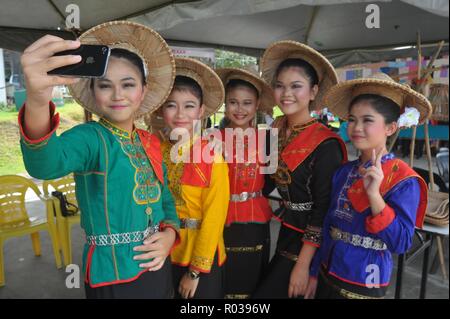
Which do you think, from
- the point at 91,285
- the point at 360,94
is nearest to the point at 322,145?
the point at 360,94

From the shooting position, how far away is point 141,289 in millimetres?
1196

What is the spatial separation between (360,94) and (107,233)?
4.20ft

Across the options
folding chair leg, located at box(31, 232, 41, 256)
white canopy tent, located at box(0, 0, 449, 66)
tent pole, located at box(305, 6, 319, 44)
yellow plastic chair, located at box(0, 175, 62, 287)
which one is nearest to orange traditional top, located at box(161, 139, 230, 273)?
white canopy tent, located at box(0, 0, 449, 66)

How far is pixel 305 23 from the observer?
13.9 feet

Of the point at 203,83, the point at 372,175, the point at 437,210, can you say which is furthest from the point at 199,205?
the point at 437,210

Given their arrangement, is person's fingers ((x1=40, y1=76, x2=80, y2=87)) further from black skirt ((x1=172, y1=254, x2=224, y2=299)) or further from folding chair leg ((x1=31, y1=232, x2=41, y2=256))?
folding chair leg ((x1=31, y1=232, x2=41, y2=256))

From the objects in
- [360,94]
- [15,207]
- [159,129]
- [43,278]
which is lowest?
[43,278]

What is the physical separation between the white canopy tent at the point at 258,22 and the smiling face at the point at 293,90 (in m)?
0.49

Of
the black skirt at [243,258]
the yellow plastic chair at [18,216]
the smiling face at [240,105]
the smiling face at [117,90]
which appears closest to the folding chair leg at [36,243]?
the yellow plastic chair at [18,216]

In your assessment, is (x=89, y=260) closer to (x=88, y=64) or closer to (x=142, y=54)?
(x=88, y=64)

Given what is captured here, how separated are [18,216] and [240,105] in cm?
266

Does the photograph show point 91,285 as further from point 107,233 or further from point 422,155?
point 422,155

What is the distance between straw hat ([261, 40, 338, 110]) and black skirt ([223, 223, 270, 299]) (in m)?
0.83

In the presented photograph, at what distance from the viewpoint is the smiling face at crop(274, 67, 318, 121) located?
1.61 meters
